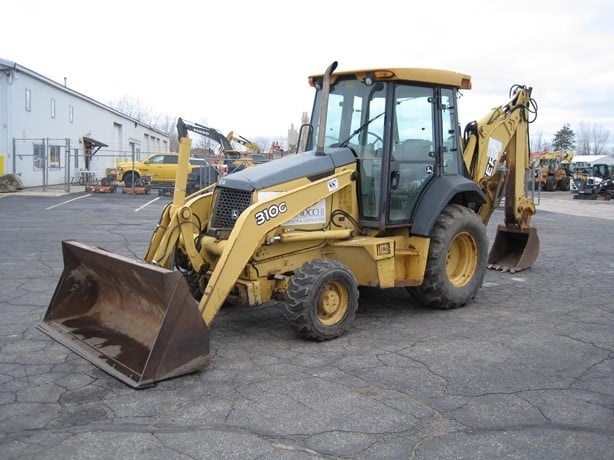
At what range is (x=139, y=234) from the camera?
46.1 ft

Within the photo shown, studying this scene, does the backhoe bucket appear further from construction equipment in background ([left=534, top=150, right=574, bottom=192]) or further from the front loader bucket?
construction equipment in background ([left=534, top=150, right=574, bottom=192])

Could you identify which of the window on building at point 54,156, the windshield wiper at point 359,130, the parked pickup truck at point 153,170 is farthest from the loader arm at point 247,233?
the window on building at point 54,156

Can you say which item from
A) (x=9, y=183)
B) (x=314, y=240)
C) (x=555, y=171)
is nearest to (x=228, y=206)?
(x=314, y=240)

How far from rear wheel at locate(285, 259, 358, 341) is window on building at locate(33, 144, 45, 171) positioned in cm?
2587

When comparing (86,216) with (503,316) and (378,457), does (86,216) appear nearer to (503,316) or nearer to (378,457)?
(503,316)

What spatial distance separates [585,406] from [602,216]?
2009 centimetres

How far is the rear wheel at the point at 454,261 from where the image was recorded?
6.96 m

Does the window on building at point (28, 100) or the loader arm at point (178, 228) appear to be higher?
the window on building at point (28, 100)

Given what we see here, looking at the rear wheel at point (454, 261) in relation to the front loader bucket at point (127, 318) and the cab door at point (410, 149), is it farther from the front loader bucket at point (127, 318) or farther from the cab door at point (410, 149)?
the front loader bucket at point (127, 318)

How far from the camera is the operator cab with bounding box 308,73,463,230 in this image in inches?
263

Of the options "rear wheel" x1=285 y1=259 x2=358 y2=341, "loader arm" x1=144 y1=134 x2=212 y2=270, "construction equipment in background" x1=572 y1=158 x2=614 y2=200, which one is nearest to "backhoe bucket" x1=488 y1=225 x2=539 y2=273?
"rear wheel" x1=285 y1=259 x2=358 y2=341

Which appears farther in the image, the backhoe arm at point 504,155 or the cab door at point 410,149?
the backhoe arm at point 504,155

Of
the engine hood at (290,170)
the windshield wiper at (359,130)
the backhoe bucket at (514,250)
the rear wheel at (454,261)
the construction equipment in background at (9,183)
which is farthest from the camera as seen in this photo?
the construction equipment in background at (9,183)

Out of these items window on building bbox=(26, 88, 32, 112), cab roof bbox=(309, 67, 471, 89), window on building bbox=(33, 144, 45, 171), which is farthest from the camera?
window on building bbox=(33, 144, 45, 171)
